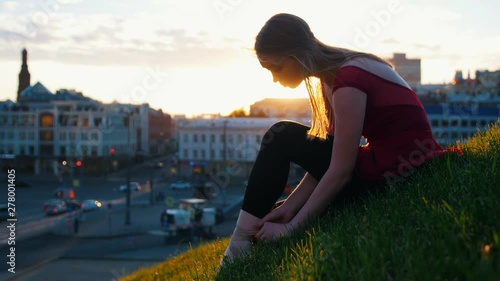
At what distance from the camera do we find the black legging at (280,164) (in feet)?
10.0

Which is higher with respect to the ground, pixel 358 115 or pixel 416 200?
pixel 358 115

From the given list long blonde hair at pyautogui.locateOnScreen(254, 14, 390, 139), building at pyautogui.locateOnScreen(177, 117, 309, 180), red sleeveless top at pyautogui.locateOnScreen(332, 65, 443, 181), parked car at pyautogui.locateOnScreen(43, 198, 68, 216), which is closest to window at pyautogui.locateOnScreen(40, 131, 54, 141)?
building at pyautogui.locateOnScreen(177, 117, 309, 180)

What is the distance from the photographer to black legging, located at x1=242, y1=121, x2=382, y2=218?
3.05 metres

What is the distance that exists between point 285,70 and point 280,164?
17.2 inches

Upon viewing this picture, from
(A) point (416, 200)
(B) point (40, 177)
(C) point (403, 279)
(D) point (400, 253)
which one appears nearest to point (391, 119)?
(A) point (416, 200)

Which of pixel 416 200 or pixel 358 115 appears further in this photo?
pixel 358 115

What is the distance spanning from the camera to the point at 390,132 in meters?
2.91

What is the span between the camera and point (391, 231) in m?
2.12

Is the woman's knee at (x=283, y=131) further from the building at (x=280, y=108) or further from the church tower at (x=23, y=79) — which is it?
the church tower at (x=23, y=79)

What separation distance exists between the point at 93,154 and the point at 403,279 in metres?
51.8

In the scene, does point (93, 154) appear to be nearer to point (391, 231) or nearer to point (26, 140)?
point (26, 140)

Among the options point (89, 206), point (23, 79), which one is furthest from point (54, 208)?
point (23, 79)

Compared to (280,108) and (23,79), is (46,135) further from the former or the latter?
(280,108)

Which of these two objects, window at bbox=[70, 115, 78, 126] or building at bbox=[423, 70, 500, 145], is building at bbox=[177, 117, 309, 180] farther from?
building at bbox=[423, 70, 500, 145]
